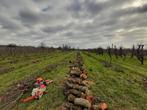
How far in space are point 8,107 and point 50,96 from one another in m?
3.77

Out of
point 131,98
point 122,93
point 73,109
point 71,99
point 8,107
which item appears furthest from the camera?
point 122,93

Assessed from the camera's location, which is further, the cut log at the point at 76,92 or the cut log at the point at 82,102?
the cut log at the point at 76,92

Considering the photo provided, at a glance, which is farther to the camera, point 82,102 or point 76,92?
point 76,92

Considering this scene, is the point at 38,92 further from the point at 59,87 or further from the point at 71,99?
the point at 71,99

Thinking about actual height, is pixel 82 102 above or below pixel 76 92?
below

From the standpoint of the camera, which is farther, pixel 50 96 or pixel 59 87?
pixel 59 87

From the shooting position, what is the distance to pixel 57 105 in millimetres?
13305

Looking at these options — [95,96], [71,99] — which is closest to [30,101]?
[71,99]

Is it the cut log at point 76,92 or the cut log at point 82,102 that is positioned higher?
the cut log at point 76,92

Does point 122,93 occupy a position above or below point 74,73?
below

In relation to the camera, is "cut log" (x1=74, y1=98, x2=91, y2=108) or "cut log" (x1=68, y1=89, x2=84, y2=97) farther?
"cut log" (x1=68, y1=89, x2=84, y2=97)

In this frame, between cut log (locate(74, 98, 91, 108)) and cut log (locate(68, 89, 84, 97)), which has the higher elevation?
cut log (locate(68, 89, 84, 97))

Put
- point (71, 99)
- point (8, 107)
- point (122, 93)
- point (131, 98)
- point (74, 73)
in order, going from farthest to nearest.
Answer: point (74, 73)
point (122, 93)
point (131, 98)
point (8, 107)
point (71, 99)

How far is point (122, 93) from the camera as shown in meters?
17.2
